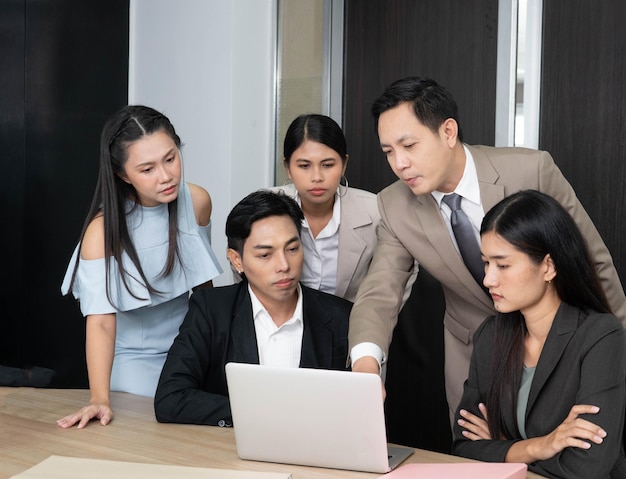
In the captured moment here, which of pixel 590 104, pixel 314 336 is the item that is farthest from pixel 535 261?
pixel 590 104

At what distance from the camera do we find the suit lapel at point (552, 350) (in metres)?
1.93

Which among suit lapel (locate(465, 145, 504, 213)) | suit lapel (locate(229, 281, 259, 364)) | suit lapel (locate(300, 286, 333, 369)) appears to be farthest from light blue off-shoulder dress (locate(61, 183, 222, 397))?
suit lapel (locate(465, 145, 504, 213))

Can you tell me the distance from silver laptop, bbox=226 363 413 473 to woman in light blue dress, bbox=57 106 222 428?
55cm

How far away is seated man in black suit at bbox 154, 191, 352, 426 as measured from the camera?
2.36 meters

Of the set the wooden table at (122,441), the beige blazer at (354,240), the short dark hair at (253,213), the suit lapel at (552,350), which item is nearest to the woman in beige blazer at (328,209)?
the beige blazer at (354,240)

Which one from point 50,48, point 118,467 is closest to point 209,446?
point 118,467

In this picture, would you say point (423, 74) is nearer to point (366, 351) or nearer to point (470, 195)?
point (470, 195)

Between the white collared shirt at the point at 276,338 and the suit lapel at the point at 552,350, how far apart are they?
2.33 ft

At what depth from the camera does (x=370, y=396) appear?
63.2 inches

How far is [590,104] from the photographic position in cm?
307

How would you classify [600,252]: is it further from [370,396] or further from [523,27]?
[523,27]

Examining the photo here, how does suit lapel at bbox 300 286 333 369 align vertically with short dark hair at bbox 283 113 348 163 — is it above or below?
→ below

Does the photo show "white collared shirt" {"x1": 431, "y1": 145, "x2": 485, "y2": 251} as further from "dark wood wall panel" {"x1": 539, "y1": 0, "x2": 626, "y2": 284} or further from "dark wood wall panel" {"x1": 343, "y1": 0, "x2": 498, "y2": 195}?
"dark wood wall panel" {"x1": 343, "y1": 0, "x2": 498, "y2": 195}

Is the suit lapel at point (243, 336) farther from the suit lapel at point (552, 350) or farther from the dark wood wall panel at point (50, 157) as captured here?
the dark wood wall panel at point (50, 157)
